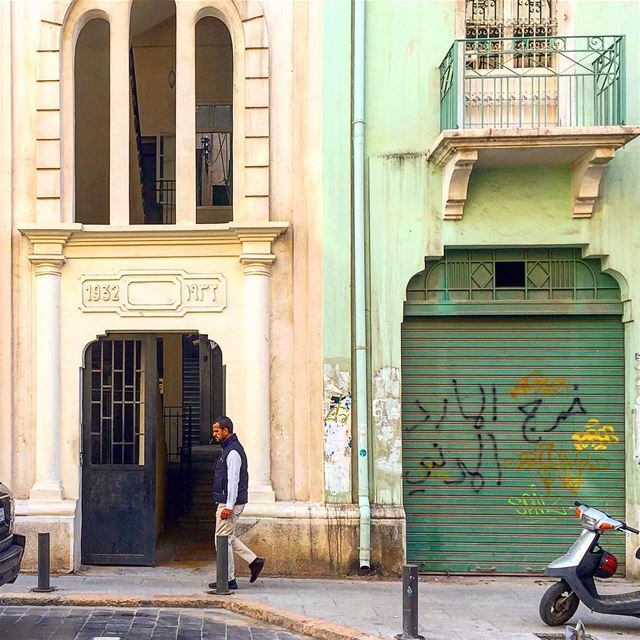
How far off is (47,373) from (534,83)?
6679mm

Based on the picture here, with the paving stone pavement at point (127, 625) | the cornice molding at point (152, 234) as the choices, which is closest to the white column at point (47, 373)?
the cornice molding at point (152, 234)

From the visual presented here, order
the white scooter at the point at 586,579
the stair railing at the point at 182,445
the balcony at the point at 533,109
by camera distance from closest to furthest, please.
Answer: the white scooter at the point at 586,579 → the balcony at the point at 533,109 → the stair railing at the point at 182,445

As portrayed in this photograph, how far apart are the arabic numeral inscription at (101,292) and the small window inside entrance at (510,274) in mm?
4529

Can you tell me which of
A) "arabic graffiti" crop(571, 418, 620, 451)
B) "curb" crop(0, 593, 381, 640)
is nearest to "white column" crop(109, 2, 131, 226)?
"curb" crop(0, 593, 381, 640)

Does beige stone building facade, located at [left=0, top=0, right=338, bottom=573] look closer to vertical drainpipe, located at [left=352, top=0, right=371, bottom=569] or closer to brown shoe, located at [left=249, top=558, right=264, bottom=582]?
vertical drainpipe, located at [left=352, top=0, right=371, bottom=569]

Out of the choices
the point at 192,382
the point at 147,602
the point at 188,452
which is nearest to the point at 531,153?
the point at 147,602

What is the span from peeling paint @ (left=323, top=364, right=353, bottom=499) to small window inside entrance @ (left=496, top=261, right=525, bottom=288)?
2144 millimetres

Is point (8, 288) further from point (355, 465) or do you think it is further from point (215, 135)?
point (215, 135)

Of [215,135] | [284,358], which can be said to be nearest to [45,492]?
[284,358]

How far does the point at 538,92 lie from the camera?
34.3 ft

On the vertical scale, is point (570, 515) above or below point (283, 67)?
below

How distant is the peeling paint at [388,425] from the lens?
33.5 ft

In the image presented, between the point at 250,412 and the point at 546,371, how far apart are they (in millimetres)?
3527

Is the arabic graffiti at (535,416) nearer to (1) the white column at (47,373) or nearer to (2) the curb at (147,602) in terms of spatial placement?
(2) the curb at (147,602)
